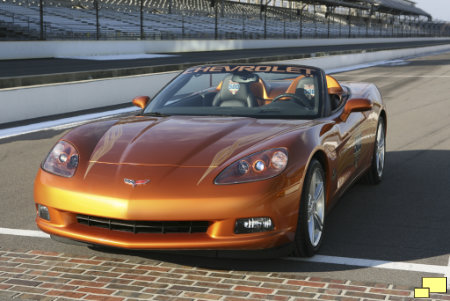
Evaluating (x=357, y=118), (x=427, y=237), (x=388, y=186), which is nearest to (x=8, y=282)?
(x=427, y=237)

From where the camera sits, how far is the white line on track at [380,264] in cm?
436

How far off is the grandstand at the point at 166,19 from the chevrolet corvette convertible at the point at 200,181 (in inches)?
1239

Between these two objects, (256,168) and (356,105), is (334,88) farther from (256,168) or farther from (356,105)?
(256,168)

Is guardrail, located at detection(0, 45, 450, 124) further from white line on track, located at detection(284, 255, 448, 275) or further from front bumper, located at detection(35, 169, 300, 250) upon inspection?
white line on track, located at detection(284, 255, 448, 275)

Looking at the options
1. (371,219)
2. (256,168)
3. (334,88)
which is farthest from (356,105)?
(256,168)

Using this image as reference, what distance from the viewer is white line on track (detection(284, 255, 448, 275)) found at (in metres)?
4.36

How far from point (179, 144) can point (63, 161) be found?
79 centimetres

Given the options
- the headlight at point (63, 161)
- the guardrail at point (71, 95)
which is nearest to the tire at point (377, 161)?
the headlight at point (63, 161)

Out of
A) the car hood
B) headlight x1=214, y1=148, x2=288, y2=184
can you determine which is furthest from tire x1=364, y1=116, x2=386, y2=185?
headlight x1=214, y1=148, x2=288, y2=184

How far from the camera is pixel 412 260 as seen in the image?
4562 millimetres

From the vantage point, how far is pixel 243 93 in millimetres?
5695

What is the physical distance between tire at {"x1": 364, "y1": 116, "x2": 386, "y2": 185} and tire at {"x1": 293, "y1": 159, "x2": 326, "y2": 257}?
7.52 feet

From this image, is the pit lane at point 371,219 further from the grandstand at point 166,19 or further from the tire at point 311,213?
the grandstand at point 166,19

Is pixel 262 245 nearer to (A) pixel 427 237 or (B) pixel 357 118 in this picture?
(A) pixel 427 237
